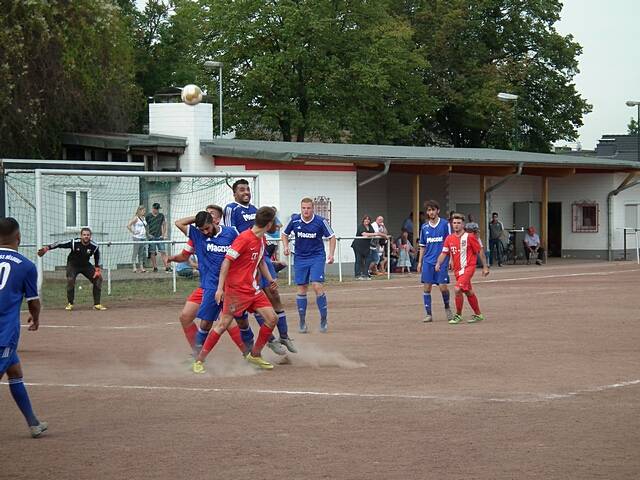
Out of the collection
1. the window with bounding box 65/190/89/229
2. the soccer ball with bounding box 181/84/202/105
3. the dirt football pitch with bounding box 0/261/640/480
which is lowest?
the dirt football pitch with bounding box 0/261/640/480

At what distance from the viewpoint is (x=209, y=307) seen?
12.8m

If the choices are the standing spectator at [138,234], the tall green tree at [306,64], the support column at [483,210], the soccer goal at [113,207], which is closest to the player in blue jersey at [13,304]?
the soccer goal at [113,207]

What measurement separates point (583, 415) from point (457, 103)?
175 ft

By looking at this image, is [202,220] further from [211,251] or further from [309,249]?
[309,249]

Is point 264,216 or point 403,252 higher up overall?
point 264,216

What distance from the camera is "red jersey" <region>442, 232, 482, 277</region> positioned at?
59.8ft

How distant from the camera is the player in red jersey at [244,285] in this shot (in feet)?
40.3

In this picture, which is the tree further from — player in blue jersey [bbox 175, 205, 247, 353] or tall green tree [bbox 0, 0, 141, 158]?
player in blue jersey [bbox 175, 205, 247, 353]

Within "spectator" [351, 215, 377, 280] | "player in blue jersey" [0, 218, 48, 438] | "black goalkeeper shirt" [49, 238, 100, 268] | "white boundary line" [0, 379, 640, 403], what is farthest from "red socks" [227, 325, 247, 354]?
"spectator" [351, 215, 377, 280]

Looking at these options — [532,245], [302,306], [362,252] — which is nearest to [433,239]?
[302,306]

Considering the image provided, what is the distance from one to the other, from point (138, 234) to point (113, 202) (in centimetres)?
323

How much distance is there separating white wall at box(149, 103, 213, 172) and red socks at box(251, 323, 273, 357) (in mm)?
19195

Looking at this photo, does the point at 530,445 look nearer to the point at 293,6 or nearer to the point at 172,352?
the point at 172,352

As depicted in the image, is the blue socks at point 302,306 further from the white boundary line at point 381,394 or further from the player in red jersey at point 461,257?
the white boundary line at point 381,394
